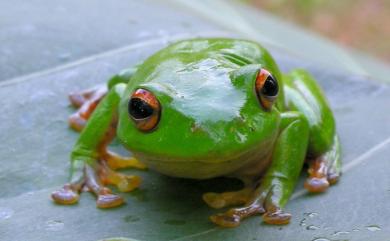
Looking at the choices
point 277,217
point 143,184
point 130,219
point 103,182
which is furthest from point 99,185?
point 277,217

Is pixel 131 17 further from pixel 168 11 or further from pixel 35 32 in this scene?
pixel 35 32

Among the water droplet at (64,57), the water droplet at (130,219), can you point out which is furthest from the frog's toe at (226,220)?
the water droplet at (64,57)

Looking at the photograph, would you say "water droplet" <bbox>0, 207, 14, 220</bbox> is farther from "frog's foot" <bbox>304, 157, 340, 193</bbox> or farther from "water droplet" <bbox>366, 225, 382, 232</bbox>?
"water droplet" <bbox>366, 225, 382, 232</bbox>

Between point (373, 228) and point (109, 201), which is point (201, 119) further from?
point (373, 228)

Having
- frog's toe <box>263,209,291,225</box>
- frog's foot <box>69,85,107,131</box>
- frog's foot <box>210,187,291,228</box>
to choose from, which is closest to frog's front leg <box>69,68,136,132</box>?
frog's foot <box>69,85,107,131</box>

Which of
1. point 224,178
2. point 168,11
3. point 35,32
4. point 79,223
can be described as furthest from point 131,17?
point 79,223

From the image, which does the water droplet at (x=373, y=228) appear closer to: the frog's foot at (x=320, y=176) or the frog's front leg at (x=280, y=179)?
the frog's front leg at (x=280, y=179)
